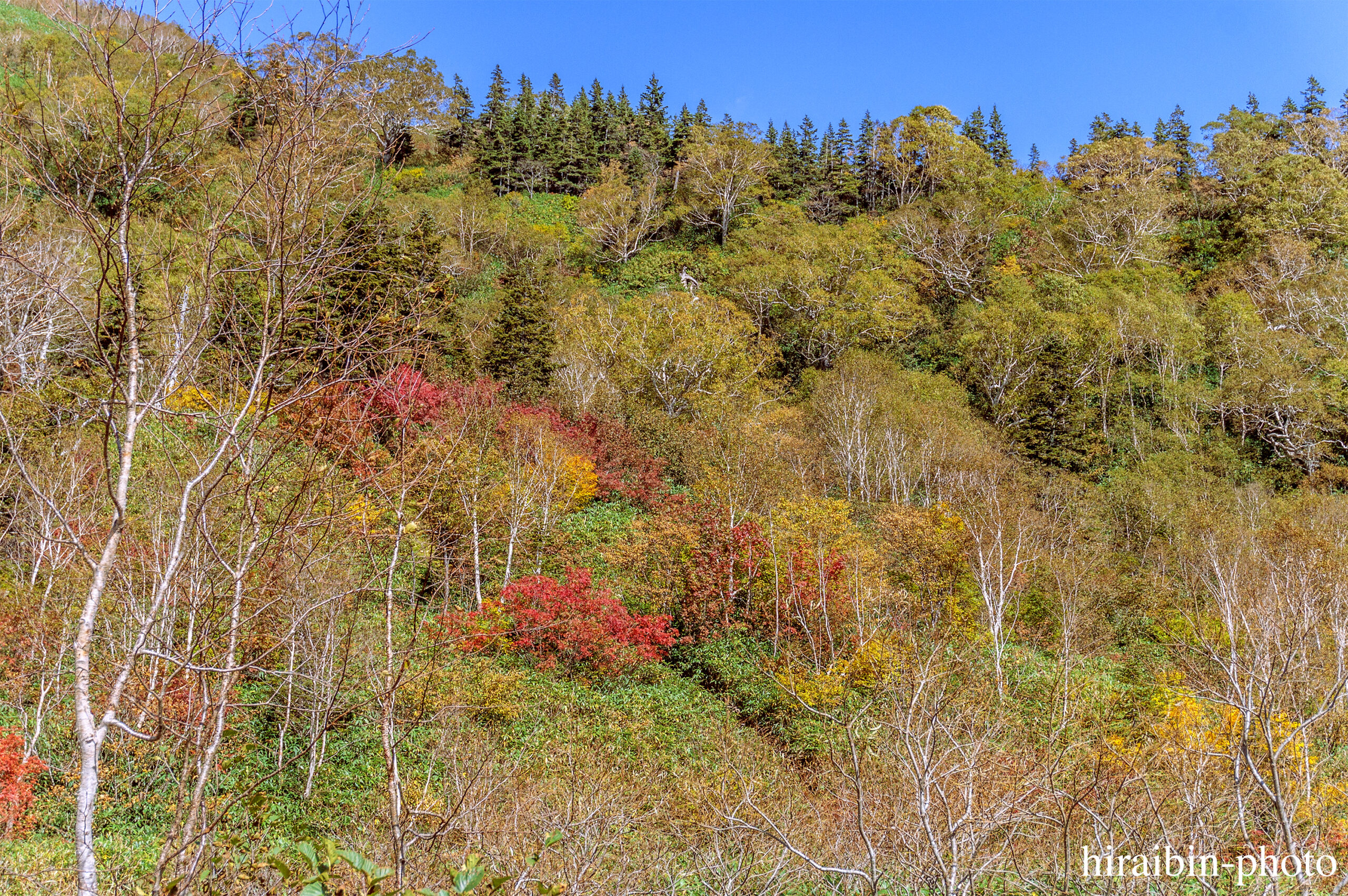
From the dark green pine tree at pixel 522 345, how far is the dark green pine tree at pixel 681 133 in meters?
25.6

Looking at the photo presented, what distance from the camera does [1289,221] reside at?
31047mm

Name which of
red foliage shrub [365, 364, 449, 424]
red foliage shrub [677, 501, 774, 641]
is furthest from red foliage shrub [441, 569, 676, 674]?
red foliage shrub [365, 364, 449, 424]

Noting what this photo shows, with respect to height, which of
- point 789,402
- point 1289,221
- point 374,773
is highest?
point 1289,221

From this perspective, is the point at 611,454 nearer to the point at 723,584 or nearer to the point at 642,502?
the point at 642,502

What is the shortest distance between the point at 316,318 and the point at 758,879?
252 inches

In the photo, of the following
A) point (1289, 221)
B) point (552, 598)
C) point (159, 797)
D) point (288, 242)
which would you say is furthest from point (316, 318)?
point (1289, 221)

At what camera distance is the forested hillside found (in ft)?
9.12

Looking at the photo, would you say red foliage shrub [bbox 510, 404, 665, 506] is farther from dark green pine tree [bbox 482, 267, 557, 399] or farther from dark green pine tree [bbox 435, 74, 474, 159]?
dark green pine tree [bbox 435, 74, 474, 159]

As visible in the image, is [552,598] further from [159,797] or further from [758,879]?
[758,879]

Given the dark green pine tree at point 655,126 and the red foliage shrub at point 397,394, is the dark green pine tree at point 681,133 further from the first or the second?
the red foliage shrub at point 397,394

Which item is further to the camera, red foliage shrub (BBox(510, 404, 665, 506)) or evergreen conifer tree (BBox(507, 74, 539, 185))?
evergreen conifer tree (BBox(507, 74, 539, 185))

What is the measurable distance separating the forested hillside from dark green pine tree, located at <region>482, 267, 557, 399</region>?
17cm

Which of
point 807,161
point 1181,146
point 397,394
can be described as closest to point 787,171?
point 807,161

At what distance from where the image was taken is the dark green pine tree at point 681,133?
4547 cm
